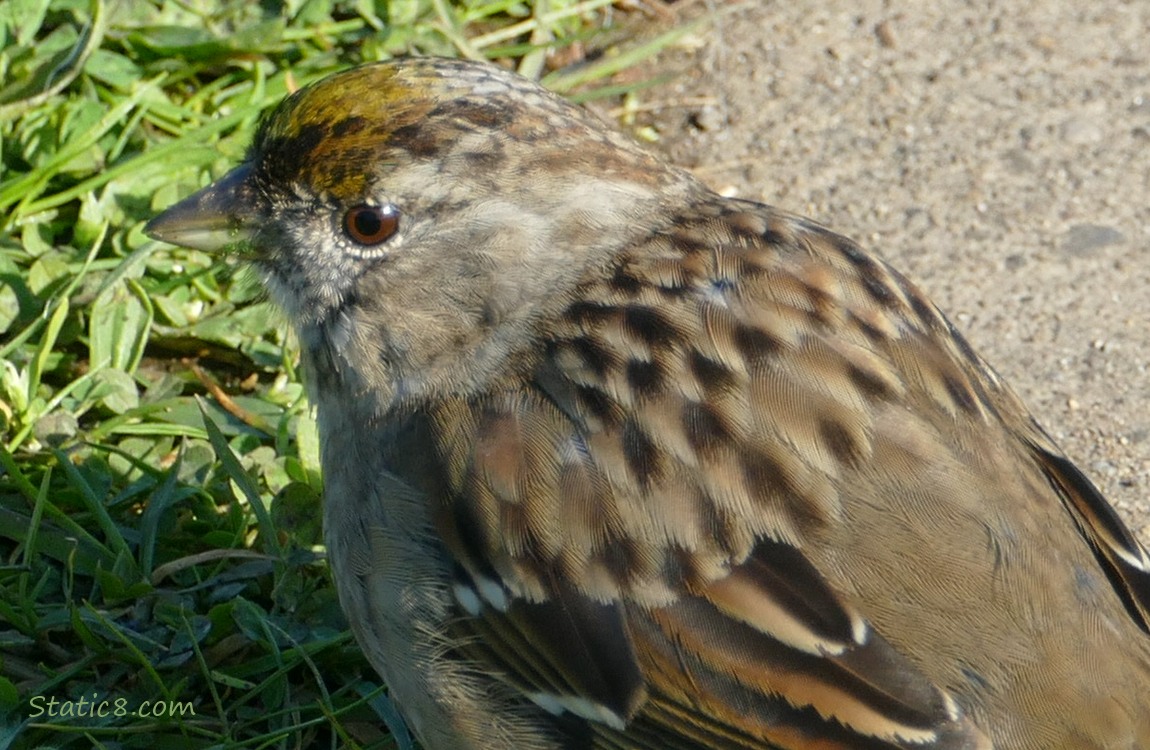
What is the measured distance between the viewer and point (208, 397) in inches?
172

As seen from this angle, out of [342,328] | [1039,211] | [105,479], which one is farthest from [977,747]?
[1039,211]

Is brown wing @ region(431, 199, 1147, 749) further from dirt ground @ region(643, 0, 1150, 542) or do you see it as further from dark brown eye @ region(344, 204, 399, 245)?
dirt ground @ region(643, 0, 1150, 542)

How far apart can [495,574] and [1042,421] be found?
80.4 inches

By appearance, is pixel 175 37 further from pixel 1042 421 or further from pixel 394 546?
pixel 1042 421

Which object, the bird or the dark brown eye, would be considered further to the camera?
the dark brown eye

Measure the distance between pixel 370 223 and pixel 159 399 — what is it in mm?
1210

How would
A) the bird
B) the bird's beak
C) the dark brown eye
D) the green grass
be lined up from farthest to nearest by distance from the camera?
the green grass < the bird's beak < the dark brown eye < the bird

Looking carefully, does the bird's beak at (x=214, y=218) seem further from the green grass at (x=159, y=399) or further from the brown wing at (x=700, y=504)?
the brown wing at (x=700, y=504)

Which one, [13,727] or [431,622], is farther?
[13,727]

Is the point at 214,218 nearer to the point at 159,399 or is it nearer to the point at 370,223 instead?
the point at 370,223

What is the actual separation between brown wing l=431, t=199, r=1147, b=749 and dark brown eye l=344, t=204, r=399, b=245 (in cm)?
40

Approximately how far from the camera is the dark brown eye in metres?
3.35

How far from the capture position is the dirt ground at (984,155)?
15.5ft

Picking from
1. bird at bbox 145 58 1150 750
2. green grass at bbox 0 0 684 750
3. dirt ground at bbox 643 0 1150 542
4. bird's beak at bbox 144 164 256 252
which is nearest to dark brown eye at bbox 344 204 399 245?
bird at bbox 145 58 1150 750
